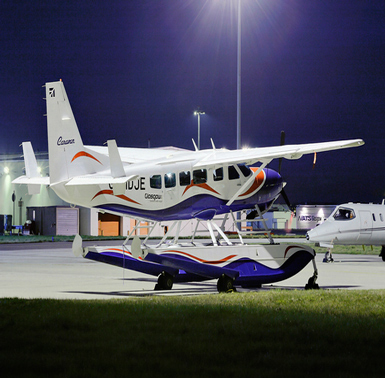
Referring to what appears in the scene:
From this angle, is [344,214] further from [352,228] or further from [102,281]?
[102,281]

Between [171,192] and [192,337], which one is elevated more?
[171,192]

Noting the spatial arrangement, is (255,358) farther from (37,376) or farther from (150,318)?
(150,318)

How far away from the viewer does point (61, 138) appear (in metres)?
14.3

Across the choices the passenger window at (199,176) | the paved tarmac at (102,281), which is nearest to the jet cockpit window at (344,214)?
the paved tarmac at (102,281)

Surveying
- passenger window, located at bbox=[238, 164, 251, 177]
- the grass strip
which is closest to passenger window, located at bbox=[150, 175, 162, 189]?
passenger window, located at bbox=[238, 164, 251, 177]

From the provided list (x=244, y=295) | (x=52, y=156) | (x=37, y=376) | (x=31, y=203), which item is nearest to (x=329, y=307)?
(x=244, y=295)

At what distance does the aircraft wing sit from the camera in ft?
46.9

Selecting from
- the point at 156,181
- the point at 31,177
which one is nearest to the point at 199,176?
the point at 156,181

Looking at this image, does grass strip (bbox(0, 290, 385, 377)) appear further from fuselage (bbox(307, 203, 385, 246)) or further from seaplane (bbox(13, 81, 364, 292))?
fuselage (bbox(307, 203, 385, 246))

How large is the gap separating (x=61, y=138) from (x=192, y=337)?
7869mm

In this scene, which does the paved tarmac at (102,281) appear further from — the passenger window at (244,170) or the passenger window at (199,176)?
the passenger window at (244,170)

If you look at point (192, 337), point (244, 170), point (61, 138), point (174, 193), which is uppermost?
point (61, 138)

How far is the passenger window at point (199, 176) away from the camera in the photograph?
1499 cm

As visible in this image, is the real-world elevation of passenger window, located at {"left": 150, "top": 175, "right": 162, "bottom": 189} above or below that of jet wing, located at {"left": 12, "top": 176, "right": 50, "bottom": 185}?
below
